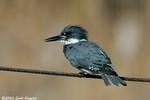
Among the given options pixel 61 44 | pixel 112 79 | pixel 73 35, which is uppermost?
pixel 73 35

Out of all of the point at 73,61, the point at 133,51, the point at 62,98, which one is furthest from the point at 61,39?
the point at 133,51

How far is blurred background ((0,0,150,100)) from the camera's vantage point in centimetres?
1165

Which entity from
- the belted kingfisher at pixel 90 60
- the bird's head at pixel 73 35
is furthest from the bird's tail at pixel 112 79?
the bird's head at pixel 73 35

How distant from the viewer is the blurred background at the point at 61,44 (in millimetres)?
11648

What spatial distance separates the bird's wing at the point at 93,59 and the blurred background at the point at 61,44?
2722 millimetres

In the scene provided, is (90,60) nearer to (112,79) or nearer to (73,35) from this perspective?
(112,79)

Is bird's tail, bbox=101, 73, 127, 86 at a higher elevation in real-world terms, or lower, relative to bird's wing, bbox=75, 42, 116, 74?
lower

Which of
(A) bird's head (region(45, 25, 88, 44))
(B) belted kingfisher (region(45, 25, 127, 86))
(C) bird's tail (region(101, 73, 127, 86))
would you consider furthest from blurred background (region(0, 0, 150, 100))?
(C) bird's tail (region(101, 73, 127, 86))

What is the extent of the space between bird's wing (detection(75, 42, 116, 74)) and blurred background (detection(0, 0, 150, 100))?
2722 millimetres

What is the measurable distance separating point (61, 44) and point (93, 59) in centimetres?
376

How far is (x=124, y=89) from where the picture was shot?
11727mm

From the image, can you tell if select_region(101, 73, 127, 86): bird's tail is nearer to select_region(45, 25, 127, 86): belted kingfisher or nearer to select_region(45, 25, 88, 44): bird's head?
select_region(45, 25, 127, 86): belted kingfisher

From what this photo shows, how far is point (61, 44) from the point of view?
12.3m

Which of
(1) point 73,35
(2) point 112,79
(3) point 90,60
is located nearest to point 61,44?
(1) point 73,35
